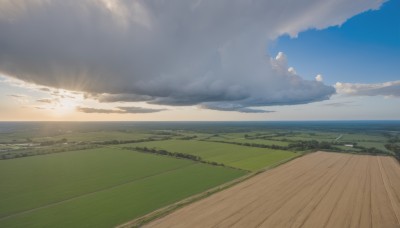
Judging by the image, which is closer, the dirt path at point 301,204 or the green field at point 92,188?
the dirt path at point 301,204

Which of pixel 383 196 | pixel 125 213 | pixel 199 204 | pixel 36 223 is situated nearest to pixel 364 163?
pixel 383 196

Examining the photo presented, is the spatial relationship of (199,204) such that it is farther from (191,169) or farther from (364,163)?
(364,163)

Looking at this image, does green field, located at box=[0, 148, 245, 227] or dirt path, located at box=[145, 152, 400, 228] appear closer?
dirt path, located at box=[145, 152, 400, 228]

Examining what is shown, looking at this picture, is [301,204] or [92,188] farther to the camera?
[92,188]

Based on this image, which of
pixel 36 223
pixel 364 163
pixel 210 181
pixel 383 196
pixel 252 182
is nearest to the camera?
pixel 36 223
